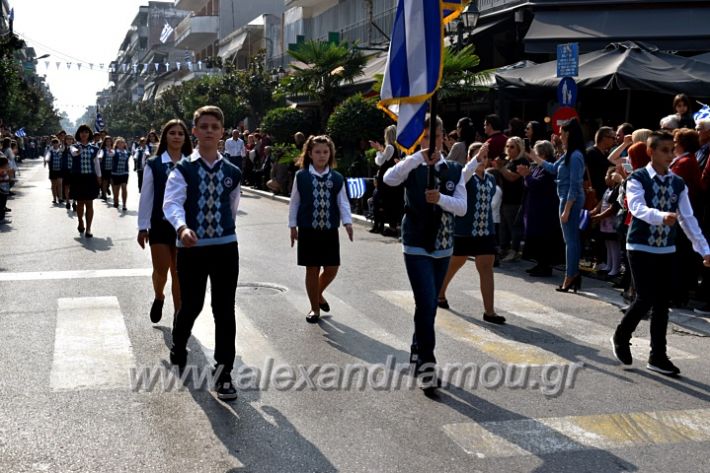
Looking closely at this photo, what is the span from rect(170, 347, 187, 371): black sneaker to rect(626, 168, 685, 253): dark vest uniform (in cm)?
353

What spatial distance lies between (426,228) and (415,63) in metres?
1.17

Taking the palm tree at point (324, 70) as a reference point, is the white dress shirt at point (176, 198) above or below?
below

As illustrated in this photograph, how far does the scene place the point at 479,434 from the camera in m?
5.02

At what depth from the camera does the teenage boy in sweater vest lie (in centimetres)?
560

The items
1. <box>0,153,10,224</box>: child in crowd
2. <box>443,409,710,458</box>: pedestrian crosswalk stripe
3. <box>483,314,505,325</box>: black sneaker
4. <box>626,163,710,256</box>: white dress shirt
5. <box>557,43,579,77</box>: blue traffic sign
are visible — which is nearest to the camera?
<box>443,409,710,458</box>: pedestrian crosswalk stripe

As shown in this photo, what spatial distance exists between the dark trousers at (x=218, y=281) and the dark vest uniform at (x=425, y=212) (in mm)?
1234

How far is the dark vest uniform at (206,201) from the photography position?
5.61 metres

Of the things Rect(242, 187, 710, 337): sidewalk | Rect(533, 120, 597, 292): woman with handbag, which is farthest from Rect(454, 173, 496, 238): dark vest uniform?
Rect(242, 187, 710, 337): sidewalk

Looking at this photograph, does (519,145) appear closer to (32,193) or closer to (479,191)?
(479,191)

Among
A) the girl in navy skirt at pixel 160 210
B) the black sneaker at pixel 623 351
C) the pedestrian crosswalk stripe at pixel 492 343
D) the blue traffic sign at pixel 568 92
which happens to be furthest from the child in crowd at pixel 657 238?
the blue traffic sign at pixel 568 92

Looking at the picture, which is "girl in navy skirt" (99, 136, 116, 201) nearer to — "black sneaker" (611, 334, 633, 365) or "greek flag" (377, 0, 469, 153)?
"greek flag" (377, 0, 469, 153)

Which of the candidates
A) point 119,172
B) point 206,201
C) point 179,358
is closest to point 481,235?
point 179,358

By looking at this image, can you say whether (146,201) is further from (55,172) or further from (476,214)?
(55,172)

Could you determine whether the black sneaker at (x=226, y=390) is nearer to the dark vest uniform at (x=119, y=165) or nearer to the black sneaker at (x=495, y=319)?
the black sneaker at (x=495, y=319)
